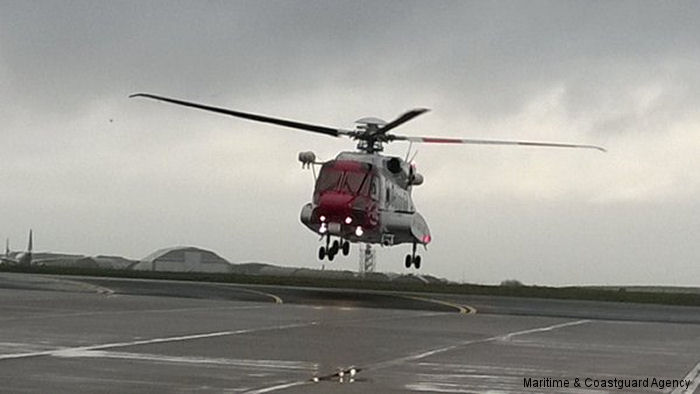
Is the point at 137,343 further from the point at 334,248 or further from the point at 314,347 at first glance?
the point at 334,248

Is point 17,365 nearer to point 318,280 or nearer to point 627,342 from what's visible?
point 627,342

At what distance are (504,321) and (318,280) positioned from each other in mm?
37295

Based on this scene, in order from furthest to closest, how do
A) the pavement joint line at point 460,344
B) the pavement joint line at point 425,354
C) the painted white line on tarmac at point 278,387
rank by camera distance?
1. the pavement joint line at point 460,344
2. the pavement joint line at point 425,354
3. the painted white line on tarmac at point 278,387

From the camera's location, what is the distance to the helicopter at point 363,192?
49531mm

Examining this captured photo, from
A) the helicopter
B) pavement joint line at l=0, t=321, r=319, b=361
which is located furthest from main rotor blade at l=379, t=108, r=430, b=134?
pavement joint line at l=0, t=321, r=319, b=361

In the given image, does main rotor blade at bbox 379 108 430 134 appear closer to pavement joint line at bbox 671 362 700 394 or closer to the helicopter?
the helicopter

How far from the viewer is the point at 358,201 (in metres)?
49.7

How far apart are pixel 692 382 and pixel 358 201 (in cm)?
3191

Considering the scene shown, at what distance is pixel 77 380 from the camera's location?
53.1ft

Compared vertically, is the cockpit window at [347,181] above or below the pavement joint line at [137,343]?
above

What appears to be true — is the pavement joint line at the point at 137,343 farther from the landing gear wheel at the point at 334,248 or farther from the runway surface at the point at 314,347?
the landing gear wheel at the point at 334,248

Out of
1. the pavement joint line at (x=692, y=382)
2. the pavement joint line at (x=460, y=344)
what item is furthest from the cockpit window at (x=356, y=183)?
the pavement joint line at (x=692, y=382)

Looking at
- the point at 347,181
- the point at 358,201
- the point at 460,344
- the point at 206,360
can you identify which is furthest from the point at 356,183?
the point at 206,360

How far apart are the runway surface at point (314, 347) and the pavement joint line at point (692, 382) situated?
0.04 metres
